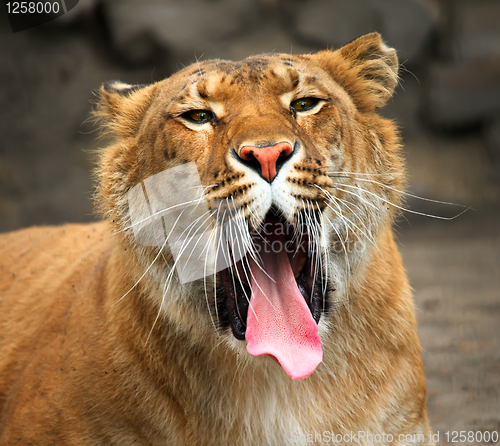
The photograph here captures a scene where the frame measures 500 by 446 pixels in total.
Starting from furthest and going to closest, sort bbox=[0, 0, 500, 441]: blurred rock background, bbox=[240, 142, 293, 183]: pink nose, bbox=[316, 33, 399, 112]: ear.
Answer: bbox=[0, 0, 500, 441]: blurred rock background
bbox=[316, 33, 399, 112]: ear
bbox=[240, 142, 293, 183]: pink nose

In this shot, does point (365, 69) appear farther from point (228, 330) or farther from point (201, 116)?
point (228, 330)

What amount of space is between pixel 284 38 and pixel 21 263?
602cm

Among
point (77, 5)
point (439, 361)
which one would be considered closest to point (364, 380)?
point (439, 361)

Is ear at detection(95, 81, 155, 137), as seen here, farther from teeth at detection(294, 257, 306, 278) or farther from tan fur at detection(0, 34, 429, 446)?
teeth at detection(294, 257, 306, 278)

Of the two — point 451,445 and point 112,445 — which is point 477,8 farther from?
point 112,445

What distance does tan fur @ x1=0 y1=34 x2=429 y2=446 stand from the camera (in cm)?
245

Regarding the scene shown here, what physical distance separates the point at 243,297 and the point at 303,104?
0.85 m

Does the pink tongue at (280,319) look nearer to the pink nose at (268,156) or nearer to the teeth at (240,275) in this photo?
the teeth at (240,275)

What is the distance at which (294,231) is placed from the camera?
2223mm

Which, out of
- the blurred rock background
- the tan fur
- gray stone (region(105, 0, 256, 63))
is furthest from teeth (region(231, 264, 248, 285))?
gray stone (region(105, 0, 256, 63))

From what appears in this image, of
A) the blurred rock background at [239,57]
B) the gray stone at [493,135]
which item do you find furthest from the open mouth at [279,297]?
the gray stone at [493,135]

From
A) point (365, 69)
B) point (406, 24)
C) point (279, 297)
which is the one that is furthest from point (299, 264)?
point (406, 24)

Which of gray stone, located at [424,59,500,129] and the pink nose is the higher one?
the pink nose

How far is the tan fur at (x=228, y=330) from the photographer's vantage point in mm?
2449
